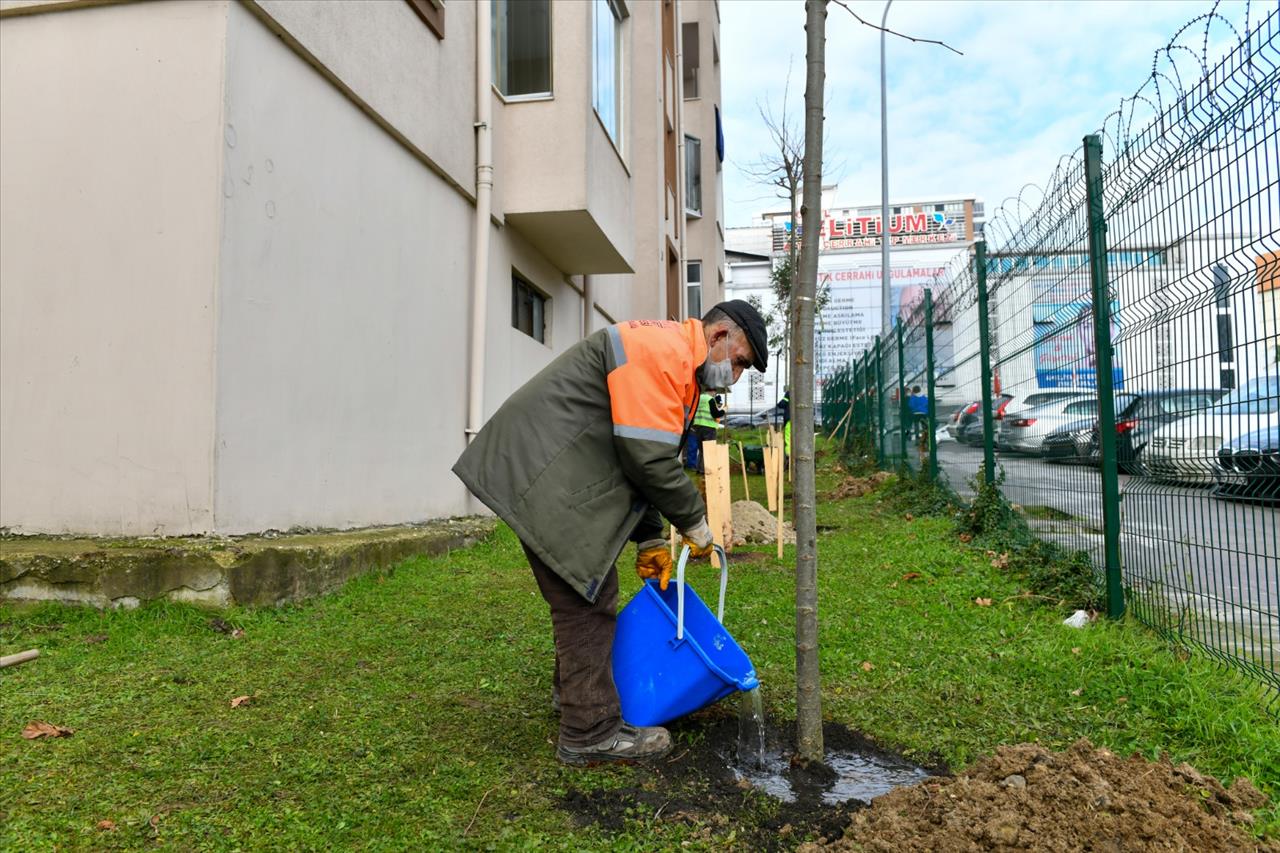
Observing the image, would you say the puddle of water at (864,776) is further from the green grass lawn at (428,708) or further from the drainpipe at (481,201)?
the drainpipe at (481,201)

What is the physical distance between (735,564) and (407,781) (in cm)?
413

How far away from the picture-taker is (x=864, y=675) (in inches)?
146

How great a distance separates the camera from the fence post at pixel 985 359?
630 centimetres

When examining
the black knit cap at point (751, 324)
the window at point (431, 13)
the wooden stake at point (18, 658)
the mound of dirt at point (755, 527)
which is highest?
the window at point (431, 13)

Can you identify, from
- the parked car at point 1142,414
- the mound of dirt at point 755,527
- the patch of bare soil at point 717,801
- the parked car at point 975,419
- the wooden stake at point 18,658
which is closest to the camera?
the patch of bare soil at point 717,801

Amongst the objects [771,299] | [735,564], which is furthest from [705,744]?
[771,299]

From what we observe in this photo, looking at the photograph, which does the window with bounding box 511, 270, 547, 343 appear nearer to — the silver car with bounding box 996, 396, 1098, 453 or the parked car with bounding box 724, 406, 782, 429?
the silver car with bounding box 996, 396, 1098, 453

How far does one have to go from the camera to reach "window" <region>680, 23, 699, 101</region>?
2148 cm

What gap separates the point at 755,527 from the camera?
25.8 ft

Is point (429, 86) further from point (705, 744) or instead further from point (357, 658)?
point (705, 744)

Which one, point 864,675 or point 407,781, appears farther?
point 864,675

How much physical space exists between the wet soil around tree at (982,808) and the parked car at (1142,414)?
137cm

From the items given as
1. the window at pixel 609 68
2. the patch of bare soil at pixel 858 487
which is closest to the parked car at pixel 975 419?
the patch of bare soil at pixel 858 487

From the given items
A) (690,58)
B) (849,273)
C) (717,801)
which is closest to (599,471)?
(717,801)
